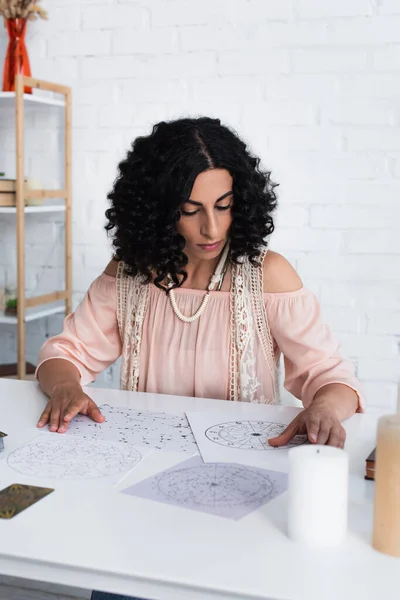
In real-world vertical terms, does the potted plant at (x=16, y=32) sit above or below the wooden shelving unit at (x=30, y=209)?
above

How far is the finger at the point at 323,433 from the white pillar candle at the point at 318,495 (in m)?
0.31

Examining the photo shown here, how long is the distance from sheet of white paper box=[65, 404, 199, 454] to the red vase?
64.8 inches

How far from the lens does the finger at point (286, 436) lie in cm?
121

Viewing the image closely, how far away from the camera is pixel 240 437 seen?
1264mm

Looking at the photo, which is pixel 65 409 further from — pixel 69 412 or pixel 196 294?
pixel 196 294

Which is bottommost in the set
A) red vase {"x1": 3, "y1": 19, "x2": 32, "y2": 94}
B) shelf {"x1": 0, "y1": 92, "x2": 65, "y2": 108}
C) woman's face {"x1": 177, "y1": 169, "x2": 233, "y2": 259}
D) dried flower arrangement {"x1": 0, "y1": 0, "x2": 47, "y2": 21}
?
woman's face {"x1": 177, "y1": 169, "x2": 233, "y2": 259}

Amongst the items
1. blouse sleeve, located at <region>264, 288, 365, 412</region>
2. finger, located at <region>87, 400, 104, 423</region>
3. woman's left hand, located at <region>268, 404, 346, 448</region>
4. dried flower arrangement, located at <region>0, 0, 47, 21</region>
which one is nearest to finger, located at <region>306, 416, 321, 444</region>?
woman's left hand, located at <region>268, 404, 346, 448</region>

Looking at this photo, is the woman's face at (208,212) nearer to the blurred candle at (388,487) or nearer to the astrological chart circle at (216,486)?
the astrological chart circle at (216,486)

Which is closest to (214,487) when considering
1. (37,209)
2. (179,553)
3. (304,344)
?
(179,553)

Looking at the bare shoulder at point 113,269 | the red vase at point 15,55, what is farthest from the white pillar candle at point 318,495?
the red vase at point 15,55

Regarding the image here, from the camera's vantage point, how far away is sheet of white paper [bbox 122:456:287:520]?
981mm

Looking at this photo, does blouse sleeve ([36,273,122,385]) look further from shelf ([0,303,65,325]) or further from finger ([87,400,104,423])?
shelf ([0,303,65,325])

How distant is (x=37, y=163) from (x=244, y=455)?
77.4 inches

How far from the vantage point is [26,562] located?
0.86m
